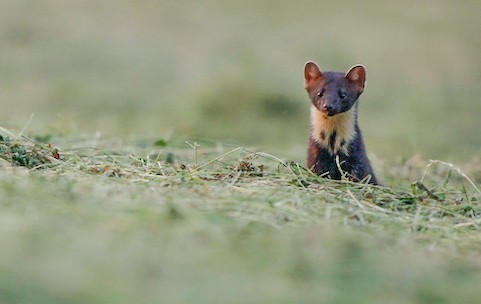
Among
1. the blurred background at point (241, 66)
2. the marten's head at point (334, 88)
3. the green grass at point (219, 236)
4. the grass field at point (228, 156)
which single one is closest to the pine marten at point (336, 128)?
the marten's head at point (334, 88)

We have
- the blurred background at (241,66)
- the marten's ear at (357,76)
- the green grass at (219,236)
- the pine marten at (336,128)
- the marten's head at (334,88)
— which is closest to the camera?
the green grass at (219,236)

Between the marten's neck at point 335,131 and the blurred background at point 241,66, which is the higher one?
the blurred background at point 241,66

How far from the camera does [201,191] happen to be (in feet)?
23.2

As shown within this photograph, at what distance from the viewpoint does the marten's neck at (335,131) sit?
28.8 feet

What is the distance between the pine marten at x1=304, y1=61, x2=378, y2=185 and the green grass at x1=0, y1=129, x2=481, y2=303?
2.25ft

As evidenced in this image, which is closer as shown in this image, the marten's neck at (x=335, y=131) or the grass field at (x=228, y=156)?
the grass field at (x=228, y=156)

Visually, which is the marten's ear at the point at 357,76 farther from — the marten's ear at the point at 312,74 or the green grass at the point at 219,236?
the green grass at the point at 219,236

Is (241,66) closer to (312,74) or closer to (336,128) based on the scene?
(312,74)

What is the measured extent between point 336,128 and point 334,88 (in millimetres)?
319

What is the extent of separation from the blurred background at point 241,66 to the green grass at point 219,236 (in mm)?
4889

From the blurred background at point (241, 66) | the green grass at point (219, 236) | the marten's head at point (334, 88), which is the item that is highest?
the blurred background at point (241, 66)

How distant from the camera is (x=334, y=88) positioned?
29.3 feet

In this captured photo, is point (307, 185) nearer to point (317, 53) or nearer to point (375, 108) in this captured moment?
point (375, 108)

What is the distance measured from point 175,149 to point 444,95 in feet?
25.5
